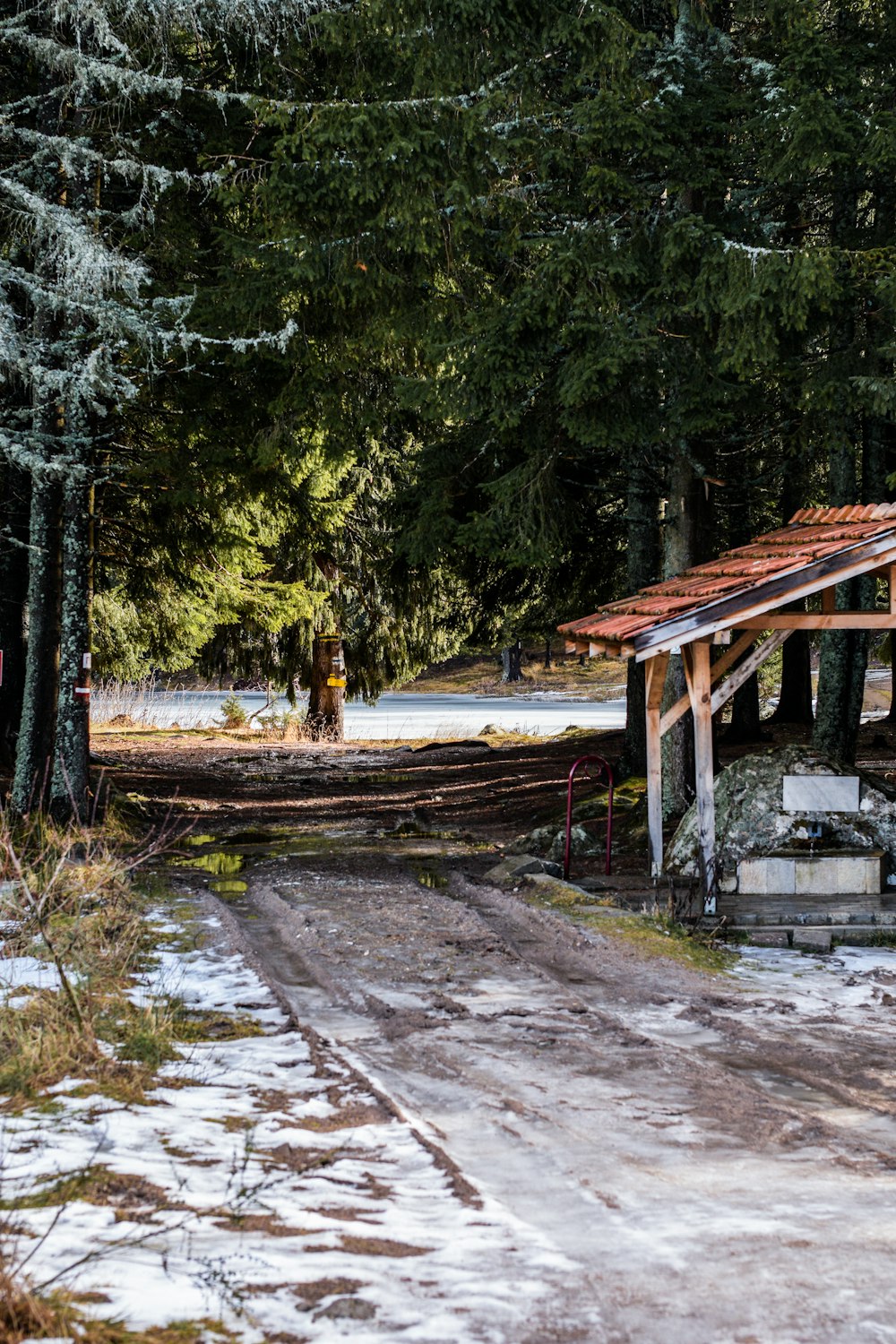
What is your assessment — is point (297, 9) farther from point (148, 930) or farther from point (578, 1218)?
point (578, 1218)

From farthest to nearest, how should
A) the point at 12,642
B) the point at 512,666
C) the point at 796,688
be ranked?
the point at 512,666 → the point at 796,688 → the point at 12,642

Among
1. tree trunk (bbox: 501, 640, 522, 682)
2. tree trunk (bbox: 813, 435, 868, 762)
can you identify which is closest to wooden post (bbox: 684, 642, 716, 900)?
tree trunk (bbox: 813, 435, 868, 762)

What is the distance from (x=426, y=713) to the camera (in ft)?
156

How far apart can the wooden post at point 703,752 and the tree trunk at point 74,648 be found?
6.75m

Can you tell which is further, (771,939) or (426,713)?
(426,713)

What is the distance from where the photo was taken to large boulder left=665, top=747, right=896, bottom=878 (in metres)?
12.5

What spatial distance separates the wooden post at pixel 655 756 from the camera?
40.9ft

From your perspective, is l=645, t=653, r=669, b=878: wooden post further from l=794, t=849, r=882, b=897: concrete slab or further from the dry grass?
the dry grass

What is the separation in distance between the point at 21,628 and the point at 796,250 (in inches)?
494

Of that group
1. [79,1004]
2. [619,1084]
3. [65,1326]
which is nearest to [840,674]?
[619,1084]

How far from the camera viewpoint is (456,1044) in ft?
25.0

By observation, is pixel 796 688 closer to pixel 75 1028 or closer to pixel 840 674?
pixel 840 674

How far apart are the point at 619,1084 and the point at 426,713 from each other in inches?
1600

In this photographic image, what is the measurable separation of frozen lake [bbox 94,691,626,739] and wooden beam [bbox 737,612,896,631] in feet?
68.5
